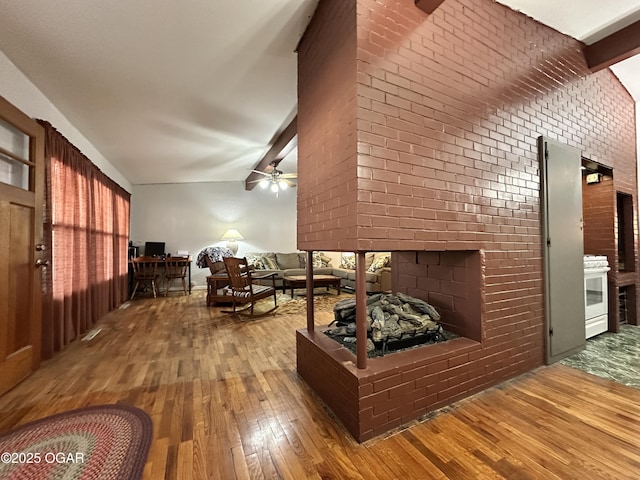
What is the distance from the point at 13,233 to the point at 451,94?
3345 millimetres

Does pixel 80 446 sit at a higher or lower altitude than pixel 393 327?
lower

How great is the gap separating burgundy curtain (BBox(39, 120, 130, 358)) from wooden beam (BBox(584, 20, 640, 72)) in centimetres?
537

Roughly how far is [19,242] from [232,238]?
4640 millimetres

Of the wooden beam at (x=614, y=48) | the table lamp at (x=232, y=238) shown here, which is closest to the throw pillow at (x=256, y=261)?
the table lamp at (x=232, y=238)

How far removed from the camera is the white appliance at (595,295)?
293 cm

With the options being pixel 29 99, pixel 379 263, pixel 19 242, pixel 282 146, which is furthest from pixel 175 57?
pixel 379 263

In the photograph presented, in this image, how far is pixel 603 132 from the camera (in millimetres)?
3098

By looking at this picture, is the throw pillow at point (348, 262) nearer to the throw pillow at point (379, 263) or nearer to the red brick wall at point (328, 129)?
the throw pillow at point (379, 263)

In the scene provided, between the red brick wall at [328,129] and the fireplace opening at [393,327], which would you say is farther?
the fireplace opening at [393,327]

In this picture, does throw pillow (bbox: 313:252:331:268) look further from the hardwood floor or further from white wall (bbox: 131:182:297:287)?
the hardwood floor

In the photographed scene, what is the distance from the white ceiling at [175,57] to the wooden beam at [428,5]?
71 centimetres

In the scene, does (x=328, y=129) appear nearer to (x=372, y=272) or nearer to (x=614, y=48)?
(x=614, y=48)

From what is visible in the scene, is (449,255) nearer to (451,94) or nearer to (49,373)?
(451,94)

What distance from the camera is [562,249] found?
8.32 ft
